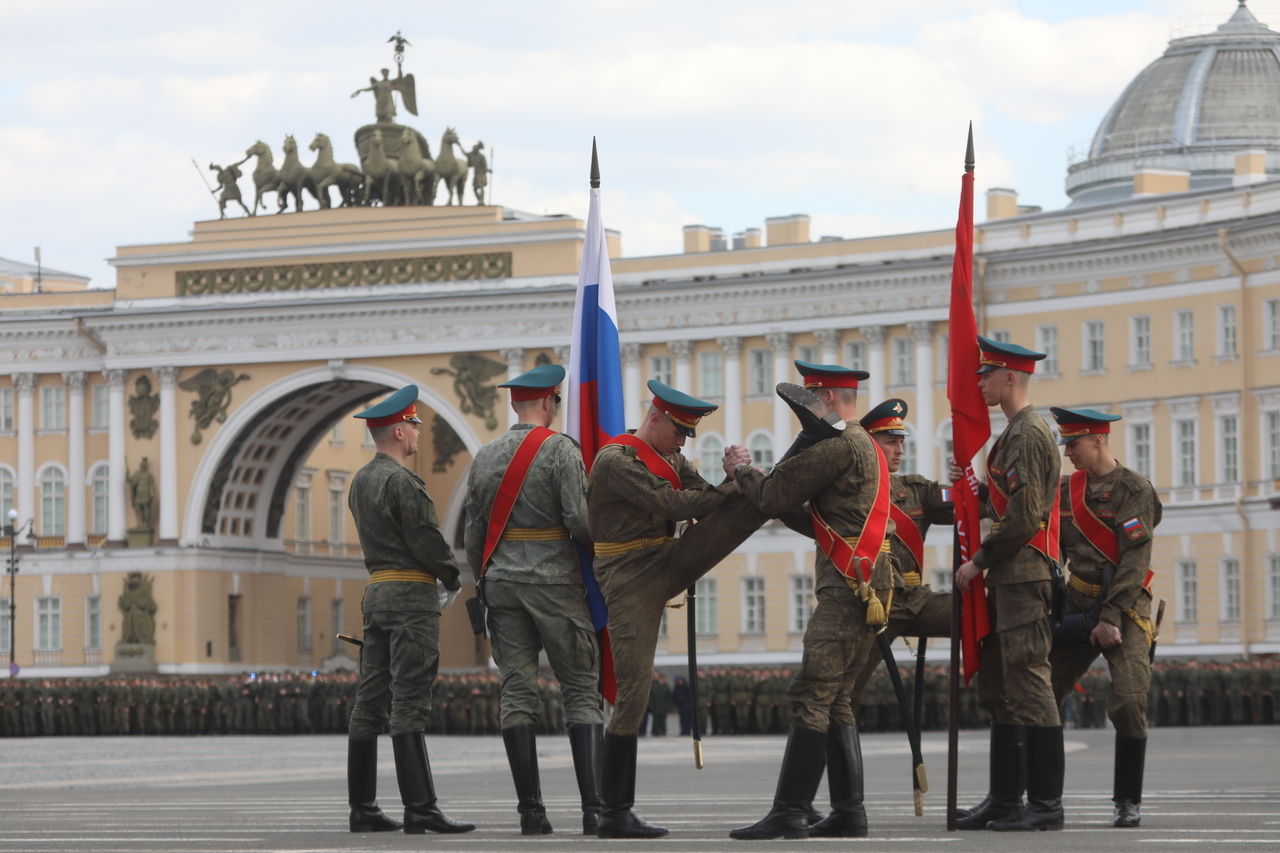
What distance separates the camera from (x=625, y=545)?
11070 millimetres

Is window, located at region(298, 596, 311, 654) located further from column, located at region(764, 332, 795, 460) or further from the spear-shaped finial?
the spear-shaped finial

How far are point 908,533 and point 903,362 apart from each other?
41.4 m

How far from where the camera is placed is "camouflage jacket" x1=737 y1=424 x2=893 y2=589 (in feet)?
34.7

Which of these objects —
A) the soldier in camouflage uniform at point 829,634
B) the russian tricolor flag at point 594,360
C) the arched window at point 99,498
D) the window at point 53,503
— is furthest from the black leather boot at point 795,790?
the window at point 53,503

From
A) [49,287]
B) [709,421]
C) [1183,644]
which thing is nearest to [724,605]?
[709,421]

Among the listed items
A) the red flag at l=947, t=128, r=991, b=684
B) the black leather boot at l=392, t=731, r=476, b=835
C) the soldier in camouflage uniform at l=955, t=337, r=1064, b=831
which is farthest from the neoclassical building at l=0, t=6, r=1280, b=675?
the black leather boot at l=392, t=731, r=476, b=835

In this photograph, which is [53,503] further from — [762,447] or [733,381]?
[762,447]

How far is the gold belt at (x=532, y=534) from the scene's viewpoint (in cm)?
1148

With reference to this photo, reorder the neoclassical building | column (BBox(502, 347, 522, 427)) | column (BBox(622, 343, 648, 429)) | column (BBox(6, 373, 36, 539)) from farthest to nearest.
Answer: column (BBox(6, 373, 36, 539)) → column (BBox(502, 347, 522, 427)) → column (BBox(622, 343, 648, 429)) → the neoclassical building

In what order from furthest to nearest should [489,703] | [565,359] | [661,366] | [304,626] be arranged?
[304,626] → [565,359] → [661,366] → [489,703]

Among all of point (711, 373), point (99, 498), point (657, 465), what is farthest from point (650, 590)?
point (99, 498)

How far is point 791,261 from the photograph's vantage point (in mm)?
53750

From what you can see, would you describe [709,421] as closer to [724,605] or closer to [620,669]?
[724,605]

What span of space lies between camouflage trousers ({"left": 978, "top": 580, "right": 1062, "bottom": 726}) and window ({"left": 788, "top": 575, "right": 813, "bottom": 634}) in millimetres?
41983
